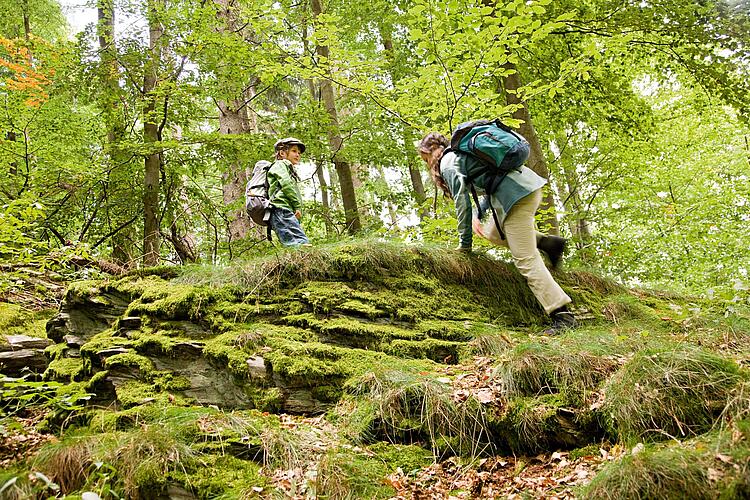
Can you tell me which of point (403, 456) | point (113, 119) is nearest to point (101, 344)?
point (403, 456)

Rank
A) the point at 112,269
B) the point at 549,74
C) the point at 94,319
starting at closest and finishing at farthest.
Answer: the point at 94,319, the point at 112,269, the point at 549,74

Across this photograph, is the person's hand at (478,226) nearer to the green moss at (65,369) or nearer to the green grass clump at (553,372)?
the green grass clump at (553,372)

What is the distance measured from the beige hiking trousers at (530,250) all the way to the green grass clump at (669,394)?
186 cm

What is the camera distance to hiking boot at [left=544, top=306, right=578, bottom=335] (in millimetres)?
4934

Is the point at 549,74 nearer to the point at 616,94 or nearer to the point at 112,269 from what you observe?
the point at 616,94

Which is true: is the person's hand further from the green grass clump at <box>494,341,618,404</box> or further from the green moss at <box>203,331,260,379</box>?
the green moss at <box>203,331,260,379</box>

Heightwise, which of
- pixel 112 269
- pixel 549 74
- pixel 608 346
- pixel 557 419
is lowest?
pixel 557 419

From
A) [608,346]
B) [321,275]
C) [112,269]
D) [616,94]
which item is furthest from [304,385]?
[616,94]

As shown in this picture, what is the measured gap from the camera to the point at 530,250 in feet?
16.2

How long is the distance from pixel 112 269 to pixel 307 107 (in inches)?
192

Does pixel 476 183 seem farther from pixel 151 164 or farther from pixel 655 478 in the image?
pixel 151 164

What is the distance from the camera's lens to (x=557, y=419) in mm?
3174

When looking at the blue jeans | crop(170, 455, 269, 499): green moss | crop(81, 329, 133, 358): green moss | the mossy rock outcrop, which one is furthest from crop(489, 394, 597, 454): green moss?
the blue jeans

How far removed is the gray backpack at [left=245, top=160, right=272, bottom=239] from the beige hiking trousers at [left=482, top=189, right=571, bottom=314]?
3.18m
